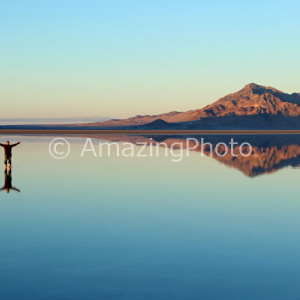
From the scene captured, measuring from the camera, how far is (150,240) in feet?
45.8

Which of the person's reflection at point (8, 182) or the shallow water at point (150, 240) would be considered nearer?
the shallow water at point (150, 240)

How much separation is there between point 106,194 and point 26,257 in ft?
36.4

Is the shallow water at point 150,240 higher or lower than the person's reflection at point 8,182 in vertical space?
lower

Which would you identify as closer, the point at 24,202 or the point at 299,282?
the point at 299,282

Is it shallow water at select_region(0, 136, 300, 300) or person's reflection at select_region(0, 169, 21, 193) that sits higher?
person's reflection at select_region(0, 169, 21, 193)

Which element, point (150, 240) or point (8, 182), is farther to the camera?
point (8, 182)

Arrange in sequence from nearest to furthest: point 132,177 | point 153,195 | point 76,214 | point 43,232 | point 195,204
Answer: point 43,232 < point 76,214 < point 195,204 < point 153,195 < point 132,177

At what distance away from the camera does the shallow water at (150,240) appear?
10.1m

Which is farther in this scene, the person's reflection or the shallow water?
the person's reflection

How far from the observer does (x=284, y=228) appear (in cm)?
1580

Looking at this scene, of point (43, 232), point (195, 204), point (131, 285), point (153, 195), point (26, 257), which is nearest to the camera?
point (131, 285)

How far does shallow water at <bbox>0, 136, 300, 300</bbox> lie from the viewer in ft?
33.3

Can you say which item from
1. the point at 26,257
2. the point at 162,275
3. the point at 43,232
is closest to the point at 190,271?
the point at 162,275

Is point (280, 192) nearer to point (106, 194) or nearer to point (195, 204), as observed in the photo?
point (195, 204)
